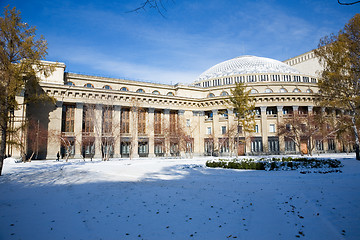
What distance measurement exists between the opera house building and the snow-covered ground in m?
23.5

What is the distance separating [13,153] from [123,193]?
26.9m

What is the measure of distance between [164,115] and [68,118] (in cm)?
1748

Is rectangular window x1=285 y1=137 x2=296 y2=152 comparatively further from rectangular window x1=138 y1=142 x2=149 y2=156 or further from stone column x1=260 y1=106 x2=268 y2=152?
rectangular window x1=138 y1=142 x2=149 y2=156

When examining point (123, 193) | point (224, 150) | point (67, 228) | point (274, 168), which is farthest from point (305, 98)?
point (67, 228)

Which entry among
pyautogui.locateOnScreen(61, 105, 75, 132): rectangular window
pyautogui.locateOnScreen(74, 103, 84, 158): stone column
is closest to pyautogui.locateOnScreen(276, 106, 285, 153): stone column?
pyautogui.locateOnScreen(74, 103, 84, 158): stone column

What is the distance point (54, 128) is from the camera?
35500 millimetres

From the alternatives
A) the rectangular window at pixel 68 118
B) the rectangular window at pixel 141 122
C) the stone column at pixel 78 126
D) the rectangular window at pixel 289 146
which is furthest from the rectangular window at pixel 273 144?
the rectangular window at pixel 68 118

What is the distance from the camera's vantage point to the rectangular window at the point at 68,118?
126 feet

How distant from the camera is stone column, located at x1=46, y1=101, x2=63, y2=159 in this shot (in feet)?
112

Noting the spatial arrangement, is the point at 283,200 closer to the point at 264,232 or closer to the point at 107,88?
the point at 264,232

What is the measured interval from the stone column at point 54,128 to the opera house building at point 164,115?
13 cm

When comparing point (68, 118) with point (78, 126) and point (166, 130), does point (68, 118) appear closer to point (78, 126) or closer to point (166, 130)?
point (78, 126)

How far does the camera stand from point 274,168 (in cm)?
1662

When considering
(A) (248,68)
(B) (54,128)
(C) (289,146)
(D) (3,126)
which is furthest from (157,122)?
(D) (3,126)
